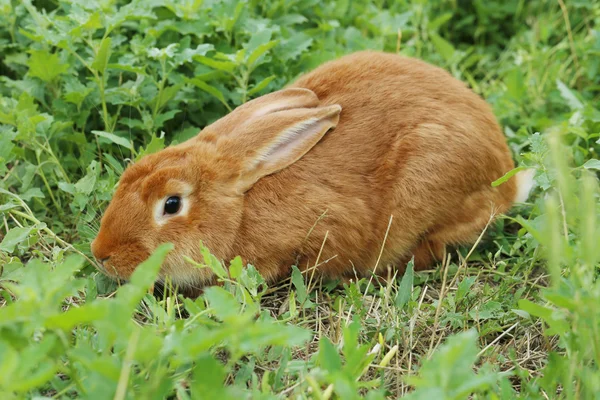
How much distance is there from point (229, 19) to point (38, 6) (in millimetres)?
1398

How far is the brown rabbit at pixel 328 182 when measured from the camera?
346 cm

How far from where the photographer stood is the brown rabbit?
3.46 meters

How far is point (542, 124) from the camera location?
468cm

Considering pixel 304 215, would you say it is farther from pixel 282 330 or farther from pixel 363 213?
pixel 282 330

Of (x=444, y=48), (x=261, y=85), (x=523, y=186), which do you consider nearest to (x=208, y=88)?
(x=261, y=85)

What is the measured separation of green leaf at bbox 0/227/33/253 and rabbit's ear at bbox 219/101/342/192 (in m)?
0.98

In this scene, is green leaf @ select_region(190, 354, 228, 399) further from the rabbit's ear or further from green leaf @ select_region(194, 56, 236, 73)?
green leaf @ select_region(194, 56, 236, 73)

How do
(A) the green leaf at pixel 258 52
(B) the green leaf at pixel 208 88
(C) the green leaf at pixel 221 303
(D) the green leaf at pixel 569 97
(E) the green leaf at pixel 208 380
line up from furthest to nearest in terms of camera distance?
(D) the green leaf at pixel 569 97, (B) the green leaf at pixel 208 88, (A) the green leaf at pixel 258 52, (C) the green leaf at pixel 221 303, (E) the green leaf at pixel 208 380

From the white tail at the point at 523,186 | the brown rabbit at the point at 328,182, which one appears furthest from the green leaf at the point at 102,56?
the white tail at the point at 523,186

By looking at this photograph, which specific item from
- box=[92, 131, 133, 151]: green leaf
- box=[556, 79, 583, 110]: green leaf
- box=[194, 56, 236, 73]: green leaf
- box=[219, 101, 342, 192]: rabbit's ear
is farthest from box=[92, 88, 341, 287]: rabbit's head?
box=[556, 79, 583, 110]: green leaf

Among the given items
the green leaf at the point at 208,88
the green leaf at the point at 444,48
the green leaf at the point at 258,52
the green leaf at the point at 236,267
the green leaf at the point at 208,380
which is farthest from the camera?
the green leaf at the point at 444,48

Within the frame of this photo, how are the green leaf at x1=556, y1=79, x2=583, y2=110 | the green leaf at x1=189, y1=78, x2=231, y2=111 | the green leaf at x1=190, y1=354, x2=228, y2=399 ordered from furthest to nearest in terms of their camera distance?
the green leaf at x1=556, y1=79, x2=583, y2=110
the green leaf at x1=189, y1=78, x2=231, y2=111
the green leaf at x1=190, y1=354, x2=228, y2=399

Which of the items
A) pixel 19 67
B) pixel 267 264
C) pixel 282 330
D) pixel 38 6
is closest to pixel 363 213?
pixel 267 264

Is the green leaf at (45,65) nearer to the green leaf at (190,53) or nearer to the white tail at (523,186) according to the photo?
the green leaf at (190,53)
